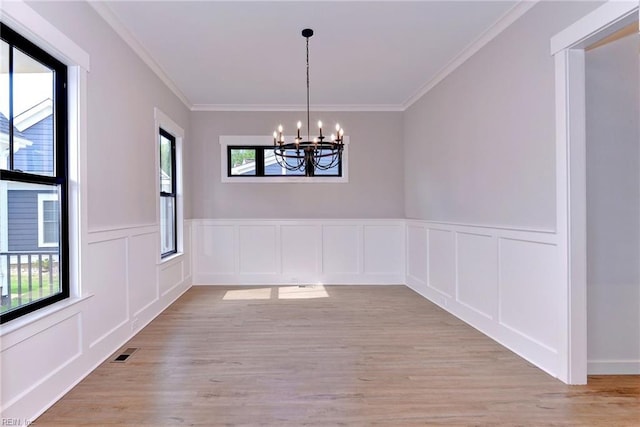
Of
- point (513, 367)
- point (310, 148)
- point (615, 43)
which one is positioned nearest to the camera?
point (615, 43)

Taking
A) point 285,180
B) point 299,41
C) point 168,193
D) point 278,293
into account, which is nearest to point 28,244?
point 168,193

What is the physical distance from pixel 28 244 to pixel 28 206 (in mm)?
230

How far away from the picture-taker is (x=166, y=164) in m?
4.69

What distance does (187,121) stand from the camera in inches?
209

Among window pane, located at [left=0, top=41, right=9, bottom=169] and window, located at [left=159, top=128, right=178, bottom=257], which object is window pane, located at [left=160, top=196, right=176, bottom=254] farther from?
window pane, located at [left=0, top=41, right=9, bottom=169]

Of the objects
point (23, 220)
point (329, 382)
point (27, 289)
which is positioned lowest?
point (329, 382)

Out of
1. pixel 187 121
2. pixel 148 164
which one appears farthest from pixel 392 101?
pixel 148 164

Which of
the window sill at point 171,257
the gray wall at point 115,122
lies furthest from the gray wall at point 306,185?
the gray wall at point 115,122

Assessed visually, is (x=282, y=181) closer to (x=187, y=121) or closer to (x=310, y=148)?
(x=187, y=121)

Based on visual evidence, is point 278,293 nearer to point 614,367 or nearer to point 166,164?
point 166,164

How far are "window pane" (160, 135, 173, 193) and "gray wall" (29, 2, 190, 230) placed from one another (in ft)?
2.00

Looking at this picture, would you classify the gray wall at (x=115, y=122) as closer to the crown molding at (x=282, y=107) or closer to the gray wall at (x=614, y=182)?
the crown molding at (x=282, y=107)

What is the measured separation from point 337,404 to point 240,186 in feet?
13.0

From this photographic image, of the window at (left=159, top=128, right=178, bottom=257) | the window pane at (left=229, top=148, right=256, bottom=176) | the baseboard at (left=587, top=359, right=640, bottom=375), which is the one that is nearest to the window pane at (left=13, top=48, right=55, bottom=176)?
the window at (left=159, top=128, right=178, bottom=257)
